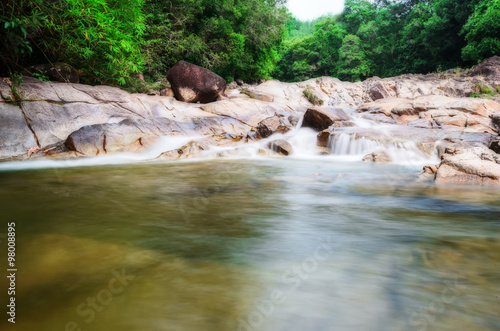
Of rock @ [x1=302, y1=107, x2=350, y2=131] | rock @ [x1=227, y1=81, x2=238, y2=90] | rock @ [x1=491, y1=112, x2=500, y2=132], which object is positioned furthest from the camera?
rock @ [x1=227, y1=81, x2=238, y2=90]

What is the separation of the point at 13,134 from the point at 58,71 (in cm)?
367

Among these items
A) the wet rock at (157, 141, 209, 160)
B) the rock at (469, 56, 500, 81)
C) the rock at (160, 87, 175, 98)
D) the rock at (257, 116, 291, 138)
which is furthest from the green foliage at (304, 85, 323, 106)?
the wet rock at (157, 141, 209, 160)

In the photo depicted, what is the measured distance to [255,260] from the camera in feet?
7.84

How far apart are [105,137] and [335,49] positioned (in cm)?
4268

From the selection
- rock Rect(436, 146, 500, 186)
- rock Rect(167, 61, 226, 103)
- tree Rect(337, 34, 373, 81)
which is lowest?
rock Rect(436, 146, 500, 186)

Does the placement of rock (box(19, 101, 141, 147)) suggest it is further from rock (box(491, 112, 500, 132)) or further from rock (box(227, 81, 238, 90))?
rock (box(491, 112, 500, 132))

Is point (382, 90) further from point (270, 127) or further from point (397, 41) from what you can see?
point (397, 41)

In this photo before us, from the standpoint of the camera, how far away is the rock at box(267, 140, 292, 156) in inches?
443

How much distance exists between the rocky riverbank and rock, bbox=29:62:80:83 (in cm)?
77

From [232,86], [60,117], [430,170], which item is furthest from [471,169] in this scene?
[232,86]

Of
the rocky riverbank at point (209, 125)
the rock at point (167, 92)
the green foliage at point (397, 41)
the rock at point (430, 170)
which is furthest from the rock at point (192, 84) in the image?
the green foliage at point (397, 41)

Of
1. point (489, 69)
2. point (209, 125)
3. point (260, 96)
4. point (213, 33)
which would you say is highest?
point (489, 69)

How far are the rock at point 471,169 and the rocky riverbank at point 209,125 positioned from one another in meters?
0.01

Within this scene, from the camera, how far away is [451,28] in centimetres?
3125
